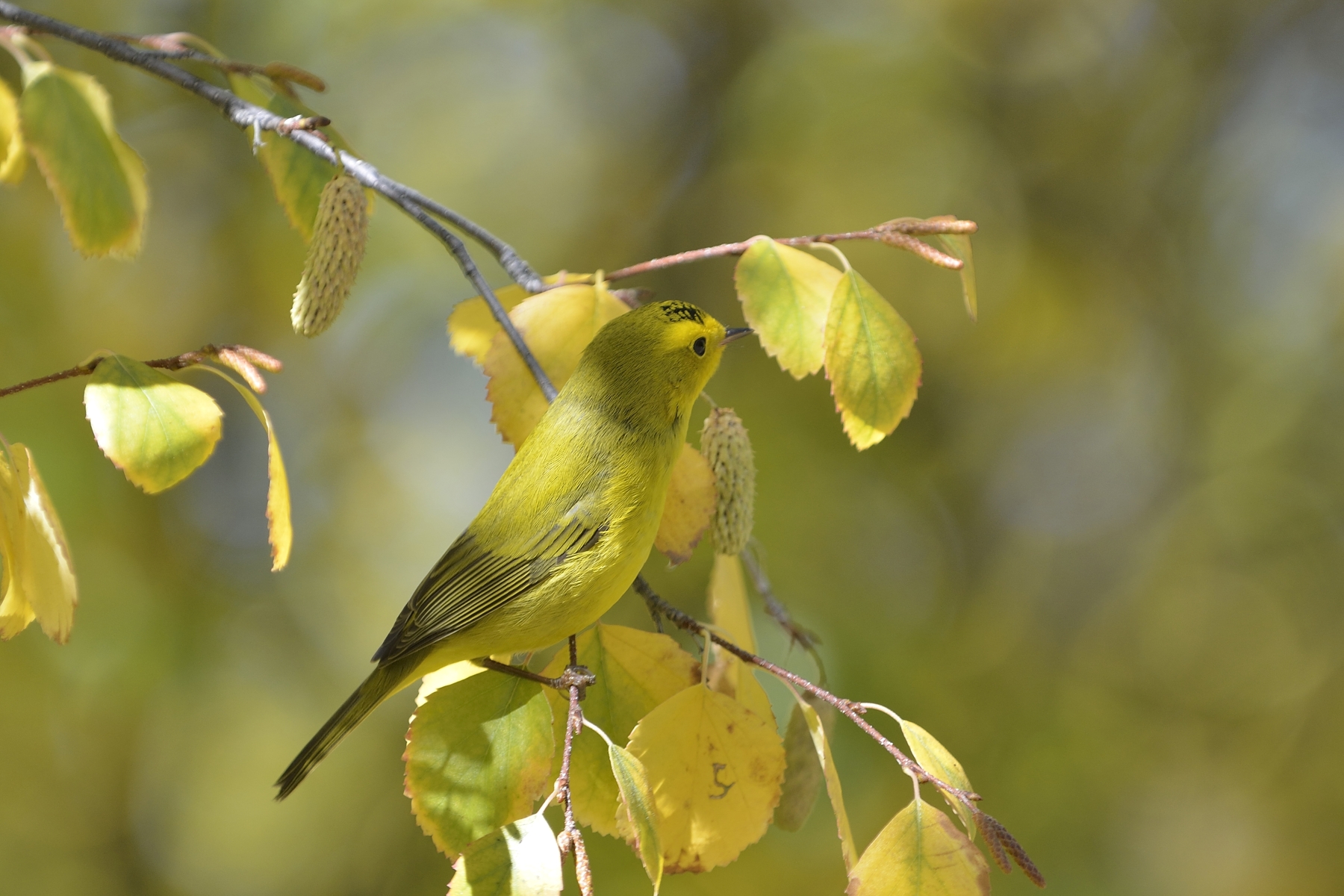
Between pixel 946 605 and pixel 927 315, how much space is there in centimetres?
87

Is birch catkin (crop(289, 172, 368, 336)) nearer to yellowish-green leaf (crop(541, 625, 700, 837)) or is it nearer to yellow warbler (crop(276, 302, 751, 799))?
yellow warbler (crop(276, 302, 751, 799))

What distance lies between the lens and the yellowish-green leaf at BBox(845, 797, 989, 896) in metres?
0.73

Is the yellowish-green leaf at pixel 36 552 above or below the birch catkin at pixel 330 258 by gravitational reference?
below

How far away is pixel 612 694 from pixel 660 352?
45 cm

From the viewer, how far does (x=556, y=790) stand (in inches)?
29.1

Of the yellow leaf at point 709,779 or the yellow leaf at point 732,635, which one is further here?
the yellow leaf at point 732,635

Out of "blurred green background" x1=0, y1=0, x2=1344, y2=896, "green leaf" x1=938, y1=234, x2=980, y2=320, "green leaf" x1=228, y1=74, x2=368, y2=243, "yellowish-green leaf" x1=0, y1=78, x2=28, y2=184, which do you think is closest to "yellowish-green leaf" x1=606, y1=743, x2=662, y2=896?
"green leaf" x1=938, y1=234, x2=980, y2=320

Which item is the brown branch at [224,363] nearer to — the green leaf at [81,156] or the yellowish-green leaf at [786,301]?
the green leaf at [81,156]

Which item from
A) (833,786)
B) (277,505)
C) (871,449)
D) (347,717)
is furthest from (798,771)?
(871,449)

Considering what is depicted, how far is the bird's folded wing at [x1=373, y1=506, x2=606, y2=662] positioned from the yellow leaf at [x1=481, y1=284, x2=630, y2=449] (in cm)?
13

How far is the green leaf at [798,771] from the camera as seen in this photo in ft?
3.48

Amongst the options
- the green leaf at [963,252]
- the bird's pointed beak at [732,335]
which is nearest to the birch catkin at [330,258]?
the bird's pointed beak at [732,335]

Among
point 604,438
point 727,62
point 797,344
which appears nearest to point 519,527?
point 604,438

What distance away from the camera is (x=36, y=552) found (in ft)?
2.42
